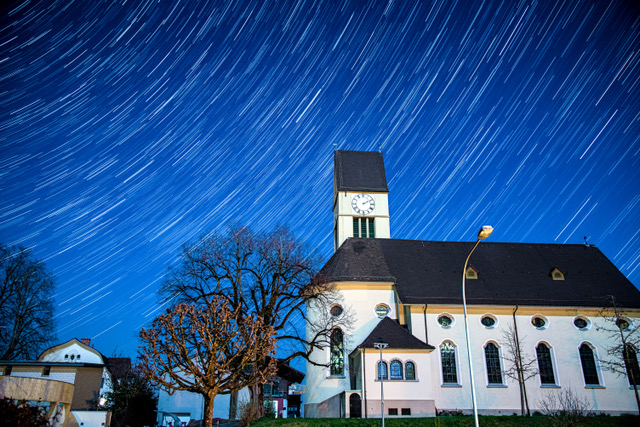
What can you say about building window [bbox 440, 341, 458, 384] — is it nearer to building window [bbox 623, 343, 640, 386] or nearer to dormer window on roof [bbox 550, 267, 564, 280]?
dormer window on roof [bbox 550, 267, 564, 280]

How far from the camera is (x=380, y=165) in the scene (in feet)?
176

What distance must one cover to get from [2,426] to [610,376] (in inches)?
1563

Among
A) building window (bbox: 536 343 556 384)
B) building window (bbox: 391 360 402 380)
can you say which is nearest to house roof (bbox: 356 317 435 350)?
building window (bbox: 391 360 402 380)

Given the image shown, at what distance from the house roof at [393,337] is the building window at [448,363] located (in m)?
2.87

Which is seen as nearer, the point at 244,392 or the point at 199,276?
the point at 199,276

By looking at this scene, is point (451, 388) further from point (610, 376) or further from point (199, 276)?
point (199, 276)

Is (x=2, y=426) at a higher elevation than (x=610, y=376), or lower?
lower

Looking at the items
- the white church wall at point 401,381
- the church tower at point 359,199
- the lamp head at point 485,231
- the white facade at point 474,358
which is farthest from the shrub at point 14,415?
the church tower at point 359,199

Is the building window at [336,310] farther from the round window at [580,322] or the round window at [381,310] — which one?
the round window at [580,322]

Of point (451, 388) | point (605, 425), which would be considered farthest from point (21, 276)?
point (605, 425)

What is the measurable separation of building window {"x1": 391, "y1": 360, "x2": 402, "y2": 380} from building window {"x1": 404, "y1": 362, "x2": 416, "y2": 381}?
397 mm

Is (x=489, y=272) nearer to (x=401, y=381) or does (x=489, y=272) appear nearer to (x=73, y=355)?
(x=401, y=381)

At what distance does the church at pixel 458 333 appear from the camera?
107ft

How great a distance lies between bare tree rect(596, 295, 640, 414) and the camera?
36.2 m
